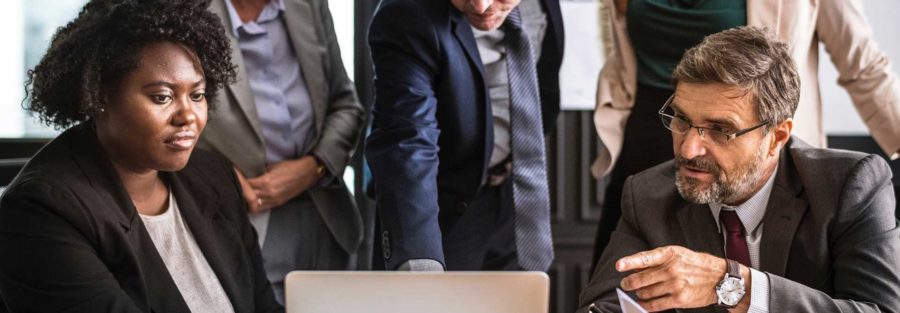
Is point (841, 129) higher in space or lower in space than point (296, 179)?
lower

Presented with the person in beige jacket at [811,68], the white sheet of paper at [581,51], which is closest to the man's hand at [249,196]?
the person in beige jacket at [811,68]

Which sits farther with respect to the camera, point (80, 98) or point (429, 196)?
point (429, 196)

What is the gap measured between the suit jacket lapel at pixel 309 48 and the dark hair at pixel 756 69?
1.03 metres

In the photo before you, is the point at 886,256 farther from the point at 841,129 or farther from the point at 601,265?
the point at 841,129

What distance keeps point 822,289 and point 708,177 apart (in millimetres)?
280

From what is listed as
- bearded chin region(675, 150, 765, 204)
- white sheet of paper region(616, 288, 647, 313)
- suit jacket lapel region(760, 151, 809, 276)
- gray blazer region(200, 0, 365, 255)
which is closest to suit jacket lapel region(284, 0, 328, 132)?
gray blazer region(200, 0, 365, 255)

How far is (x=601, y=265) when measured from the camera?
2.14 m

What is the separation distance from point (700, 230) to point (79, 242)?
1114 millimetres

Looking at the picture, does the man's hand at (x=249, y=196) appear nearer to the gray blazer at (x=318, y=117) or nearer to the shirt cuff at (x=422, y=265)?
the gray blazer at (x=318, y=117)

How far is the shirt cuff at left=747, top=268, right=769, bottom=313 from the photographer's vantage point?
180 cm

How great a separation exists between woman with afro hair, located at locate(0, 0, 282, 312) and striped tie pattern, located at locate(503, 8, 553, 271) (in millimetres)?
Answer: 704

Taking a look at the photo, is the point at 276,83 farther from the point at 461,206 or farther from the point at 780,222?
the point at 780,222

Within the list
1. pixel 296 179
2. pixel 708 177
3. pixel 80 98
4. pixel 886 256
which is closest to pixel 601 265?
pixel 708 177

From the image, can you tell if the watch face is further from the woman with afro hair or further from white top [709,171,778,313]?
the woman with afro hair
